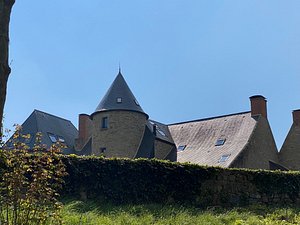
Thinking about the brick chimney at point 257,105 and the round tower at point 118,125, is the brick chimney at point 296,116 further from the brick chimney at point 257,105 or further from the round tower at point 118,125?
the round tower at point 118,125

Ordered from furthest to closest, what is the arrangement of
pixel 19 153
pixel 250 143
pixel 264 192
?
1. pixel 250 143
2. pixel 264 192
3. pixel 19 153

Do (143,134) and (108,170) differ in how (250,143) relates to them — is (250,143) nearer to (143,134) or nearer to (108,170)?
(143,134)

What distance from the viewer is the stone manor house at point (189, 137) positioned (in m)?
27.2

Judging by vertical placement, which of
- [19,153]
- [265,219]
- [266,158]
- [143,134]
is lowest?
[265,219]

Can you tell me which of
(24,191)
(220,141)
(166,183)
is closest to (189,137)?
(220,141)

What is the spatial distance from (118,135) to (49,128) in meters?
6.66

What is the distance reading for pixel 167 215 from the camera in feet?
34.7

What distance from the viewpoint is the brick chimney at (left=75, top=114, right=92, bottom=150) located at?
3266 cm

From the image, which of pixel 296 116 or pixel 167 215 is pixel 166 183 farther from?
pixel 296 116

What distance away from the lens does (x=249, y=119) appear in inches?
1148

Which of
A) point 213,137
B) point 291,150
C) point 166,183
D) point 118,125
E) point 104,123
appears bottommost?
point 166,183

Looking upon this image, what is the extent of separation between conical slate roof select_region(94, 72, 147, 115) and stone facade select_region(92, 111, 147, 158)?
33 centimetres

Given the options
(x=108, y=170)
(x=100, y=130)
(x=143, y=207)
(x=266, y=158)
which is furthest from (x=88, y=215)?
(x=266, y=158)

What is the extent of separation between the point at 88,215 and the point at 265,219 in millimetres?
3887
